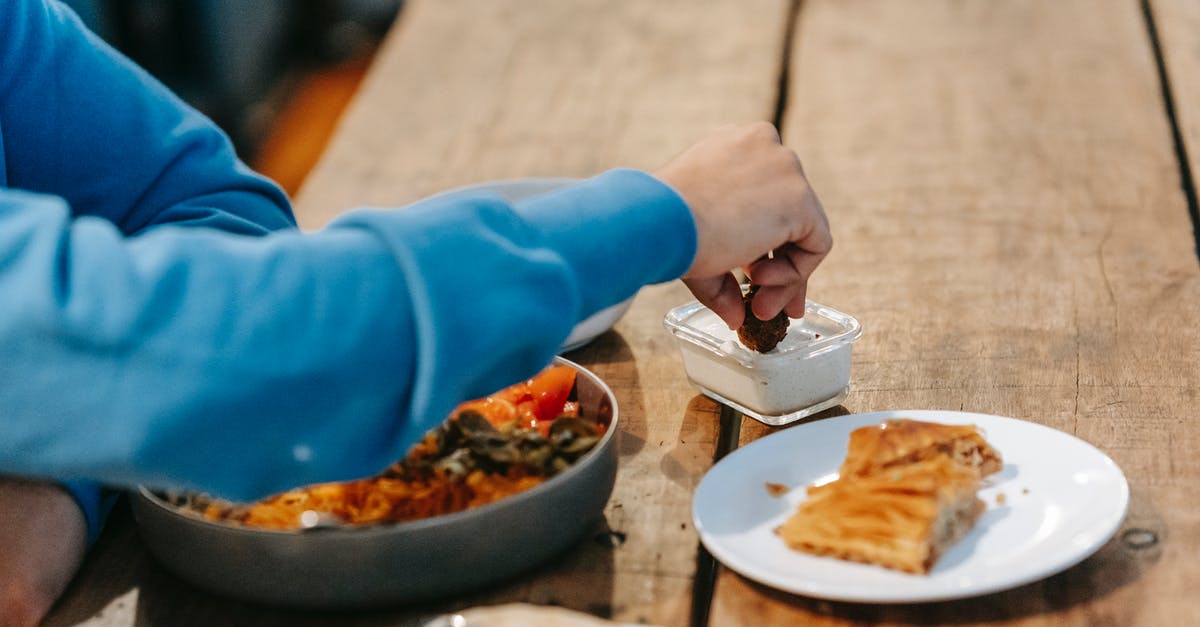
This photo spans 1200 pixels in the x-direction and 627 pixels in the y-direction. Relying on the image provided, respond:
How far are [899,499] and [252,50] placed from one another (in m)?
3.19

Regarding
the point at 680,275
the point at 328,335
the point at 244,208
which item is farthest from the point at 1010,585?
the point at 244,208

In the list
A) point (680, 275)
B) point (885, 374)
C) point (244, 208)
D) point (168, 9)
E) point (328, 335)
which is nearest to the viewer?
point (328, 335)

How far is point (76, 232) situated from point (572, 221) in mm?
286

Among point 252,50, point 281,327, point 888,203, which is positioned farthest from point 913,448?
point 252,50

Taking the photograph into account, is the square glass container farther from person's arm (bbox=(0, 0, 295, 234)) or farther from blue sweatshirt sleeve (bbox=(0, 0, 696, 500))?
person's arm (bbox=(0, 0, 295, 234))

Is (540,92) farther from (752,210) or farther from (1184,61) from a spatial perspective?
(752,210)

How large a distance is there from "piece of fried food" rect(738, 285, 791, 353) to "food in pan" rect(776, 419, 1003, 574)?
125 millimetres

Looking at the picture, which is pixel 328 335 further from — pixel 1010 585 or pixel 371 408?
pixel 1010 585

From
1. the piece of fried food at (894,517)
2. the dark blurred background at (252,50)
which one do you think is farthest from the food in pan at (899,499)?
the dark blurred background at (252,50)

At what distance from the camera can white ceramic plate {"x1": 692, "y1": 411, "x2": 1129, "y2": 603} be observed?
28.1 inches

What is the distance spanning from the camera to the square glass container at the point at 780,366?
944 mm

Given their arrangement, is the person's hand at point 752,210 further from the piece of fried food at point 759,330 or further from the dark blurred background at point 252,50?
the dark blurred background at point 252,50

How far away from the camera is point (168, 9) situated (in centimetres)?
323

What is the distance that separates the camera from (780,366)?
0.94 meters
